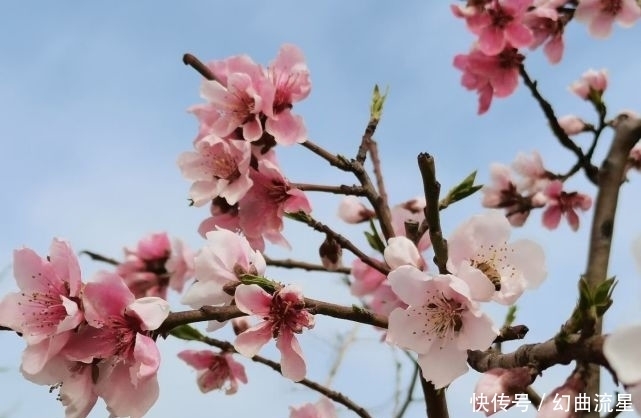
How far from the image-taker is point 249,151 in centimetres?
150

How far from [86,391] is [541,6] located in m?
1.88

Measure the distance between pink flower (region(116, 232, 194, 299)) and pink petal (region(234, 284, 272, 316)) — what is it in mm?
1042

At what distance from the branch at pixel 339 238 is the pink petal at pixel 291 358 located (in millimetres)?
344

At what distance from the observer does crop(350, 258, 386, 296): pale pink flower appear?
1.91 metres

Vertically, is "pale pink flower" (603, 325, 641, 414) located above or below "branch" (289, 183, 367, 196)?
below

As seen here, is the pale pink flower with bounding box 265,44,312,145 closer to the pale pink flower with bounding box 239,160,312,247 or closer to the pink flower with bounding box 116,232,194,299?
the pale pink flower with bounding box 239,160,312,247

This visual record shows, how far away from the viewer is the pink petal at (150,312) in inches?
42.3

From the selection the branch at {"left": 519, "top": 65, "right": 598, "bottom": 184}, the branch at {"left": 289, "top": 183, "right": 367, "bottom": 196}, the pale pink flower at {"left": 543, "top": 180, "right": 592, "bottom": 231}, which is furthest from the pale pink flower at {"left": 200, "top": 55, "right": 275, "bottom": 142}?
the pale pink flower at {"left": 543, "top": 180, "right": 592, "bottom": 231}

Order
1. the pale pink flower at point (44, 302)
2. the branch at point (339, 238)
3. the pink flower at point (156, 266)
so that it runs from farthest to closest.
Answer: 1. the pink flower at point (156, 266)
2. the branch at point (339, 238)
3. the pale pink flower at point (44, 302)

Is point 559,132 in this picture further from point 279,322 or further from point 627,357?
point 627,357

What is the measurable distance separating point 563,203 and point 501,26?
0.63m


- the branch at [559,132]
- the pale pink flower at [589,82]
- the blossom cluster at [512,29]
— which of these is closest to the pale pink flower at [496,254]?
the branch at [559,132]

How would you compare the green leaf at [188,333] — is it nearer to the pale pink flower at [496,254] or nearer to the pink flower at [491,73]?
the pale pink flower at [496,254]

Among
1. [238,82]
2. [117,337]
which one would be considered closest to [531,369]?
[117,337]
